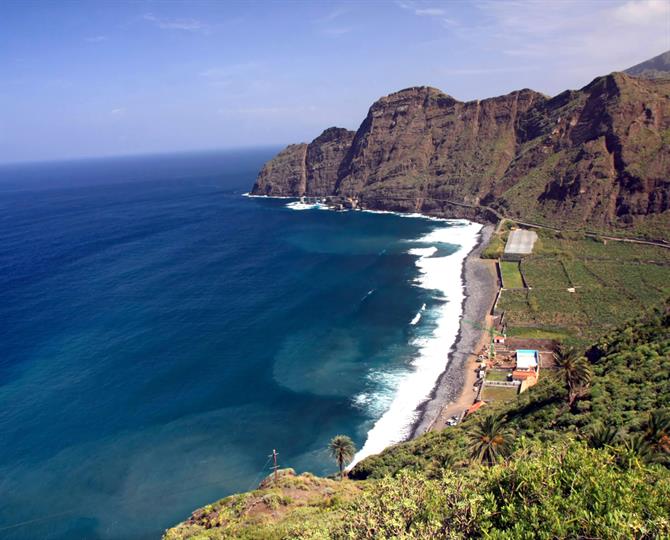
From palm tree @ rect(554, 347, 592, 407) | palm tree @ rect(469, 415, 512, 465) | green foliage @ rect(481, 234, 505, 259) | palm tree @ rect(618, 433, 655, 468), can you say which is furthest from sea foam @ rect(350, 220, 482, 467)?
palm tree @ rect(618, 433, 655, 468)

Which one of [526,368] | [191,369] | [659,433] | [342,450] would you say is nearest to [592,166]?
[526,368]

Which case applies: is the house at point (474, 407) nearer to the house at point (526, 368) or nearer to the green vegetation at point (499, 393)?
the green vegetation at point (499, 393)

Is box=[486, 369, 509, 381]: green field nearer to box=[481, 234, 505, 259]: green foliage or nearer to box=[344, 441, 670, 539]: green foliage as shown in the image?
box=[344, 441, 670, 539]: green foliage

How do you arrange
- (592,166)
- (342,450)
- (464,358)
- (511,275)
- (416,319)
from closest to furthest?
(342,450) → (464,358) → (416,319) → (511,275) → (592,166)

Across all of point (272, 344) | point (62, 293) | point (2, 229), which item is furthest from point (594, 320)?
point (2, 229)

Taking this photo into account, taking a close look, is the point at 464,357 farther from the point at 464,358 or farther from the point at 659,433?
the point at 659,433

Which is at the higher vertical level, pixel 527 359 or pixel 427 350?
pixel 527 359

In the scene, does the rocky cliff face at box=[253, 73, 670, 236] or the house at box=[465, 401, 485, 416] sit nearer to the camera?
the house at box=[465, 401, 485, 416]
